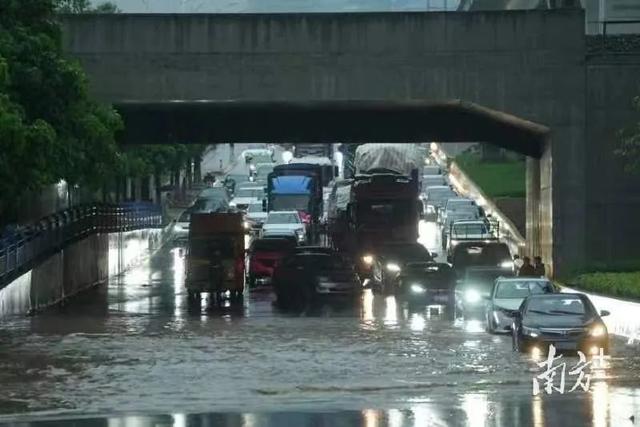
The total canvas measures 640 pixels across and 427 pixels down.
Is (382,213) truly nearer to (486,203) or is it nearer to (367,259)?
(367,259)

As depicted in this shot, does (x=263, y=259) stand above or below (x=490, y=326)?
above

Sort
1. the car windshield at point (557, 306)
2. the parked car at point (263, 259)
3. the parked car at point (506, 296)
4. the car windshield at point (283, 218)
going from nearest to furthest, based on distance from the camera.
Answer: the car windshield at point (557, 306), the parked car at point (506, 296), the parked car at point (263, 259), the car windshield at point (283, 218)

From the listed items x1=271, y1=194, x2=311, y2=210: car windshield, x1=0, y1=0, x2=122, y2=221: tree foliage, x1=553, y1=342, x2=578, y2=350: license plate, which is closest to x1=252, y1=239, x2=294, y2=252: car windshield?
x1=0, y1=0, x2=122, y2=221: tree foliage

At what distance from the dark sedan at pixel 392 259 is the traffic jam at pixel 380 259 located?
0.06 meters

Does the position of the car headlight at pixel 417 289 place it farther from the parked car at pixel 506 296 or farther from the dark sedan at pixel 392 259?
the parked car at pixel 506 296

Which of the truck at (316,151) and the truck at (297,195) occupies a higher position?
the truck at (316,151)

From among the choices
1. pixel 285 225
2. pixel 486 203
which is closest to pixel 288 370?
pixel 285 225

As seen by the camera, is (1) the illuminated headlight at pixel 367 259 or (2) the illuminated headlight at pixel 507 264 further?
(1) the illuminated headlight at pixel 367 259

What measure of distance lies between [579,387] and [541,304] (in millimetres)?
6085

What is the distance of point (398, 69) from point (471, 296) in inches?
357

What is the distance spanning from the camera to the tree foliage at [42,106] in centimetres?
3297

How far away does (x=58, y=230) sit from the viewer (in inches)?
1887

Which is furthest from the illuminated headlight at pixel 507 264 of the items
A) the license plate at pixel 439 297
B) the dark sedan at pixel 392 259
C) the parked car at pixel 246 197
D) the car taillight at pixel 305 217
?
the parked car at pixel 246 197

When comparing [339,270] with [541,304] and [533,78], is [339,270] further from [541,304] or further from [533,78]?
[541,304]
